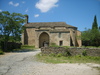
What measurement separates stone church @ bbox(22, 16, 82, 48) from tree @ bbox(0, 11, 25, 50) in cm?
964

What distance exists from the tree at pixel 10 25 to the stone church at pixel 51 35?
9645 mm

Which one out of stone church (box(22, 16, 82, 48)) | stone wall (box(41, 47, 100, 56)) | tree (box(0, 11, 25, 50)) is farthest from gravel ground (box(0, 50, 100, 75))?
stone church (box(22, 16, 82, 48))

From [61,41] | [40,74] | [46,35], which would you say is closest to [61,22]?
[46,35]

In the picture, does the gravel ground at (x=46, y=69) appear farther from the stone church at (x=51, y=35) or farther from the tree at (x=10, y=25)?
the stone church at (x=51, y=35)

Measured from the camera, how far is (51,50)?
14508 mm

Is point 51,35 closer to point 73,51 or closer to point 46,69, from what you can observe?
point 73,51

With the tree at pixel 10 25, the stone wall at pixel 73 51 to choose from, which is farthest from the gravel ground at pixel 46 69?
the tree at pixel 10 25

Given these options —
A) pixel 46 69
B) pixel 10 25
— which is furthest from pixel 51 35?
pixel 46 69

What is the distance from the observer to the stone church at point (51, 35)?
31203 mm

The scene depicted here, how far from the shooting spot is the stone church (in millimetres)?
31203

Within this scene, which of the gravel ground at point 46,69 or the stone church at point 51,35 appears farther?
the stone church at point 51,35

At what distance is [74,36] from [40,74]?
29.7 metres

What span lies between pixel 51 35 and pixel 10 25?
1443 centimetres

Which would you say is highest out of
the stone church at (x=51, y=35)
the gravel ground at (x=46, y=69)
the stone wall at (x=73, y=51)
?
the stone church at (x=51, y=35)
